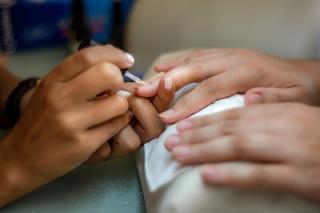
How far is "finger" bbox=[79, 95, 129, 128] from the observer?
1.62ft

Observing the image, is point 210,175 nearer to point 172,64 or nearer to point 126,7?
point 172,64

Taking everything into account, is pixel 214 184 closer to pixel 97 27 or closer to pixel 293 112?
pixel 293 112

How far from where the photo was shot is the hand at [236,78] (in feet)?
1.81

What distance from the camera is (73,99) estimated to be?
0.50 meters

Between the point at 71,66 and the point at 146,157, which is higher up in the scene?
the point at 71,66

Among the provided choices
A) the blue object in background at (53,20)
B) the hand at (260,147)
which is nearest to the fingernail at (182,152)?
the hand at (260,147)

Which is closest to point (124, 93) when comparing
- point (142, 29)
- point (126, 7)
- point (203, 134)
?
point (203, 134)

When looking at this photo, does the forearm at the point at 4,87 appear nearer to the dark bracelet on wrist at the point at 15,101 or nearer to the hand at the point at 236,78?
the dark bracelet on wrist at the point at 15,101

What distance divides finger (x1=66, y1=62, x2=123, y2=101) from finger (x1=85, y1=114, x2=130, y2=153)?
38 mm

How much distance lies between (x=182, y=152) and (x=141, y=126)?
0.10 meters

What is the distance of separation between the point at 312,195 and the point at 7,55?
2.33 ft

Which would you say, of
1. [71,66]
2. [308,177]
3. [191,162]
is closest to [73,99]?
[71,66]

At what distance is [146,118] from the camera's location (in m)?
0.54

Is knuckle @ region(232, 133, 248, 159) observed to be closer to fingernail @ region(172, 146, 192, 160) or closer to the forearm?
fingernail @ region(172, 146, 192, 160)
